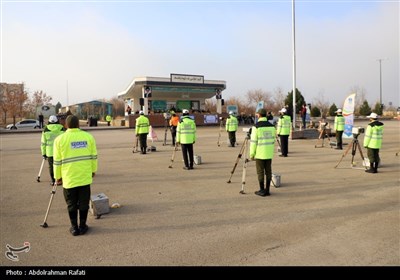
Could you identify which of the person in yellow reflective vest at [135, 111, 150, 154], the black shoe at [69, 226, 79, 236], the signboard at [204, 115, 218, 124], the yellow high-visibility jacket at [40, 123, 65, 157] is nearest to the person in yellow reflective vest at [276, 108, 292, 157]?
the person in yellow reflective vest at [135, 111, 150, 154]

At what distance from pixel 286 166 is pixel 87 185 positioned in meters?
7.82

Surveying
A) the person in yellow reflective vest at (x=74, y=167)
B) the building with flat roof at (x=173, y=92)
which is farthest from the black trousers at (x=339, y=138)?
the building with flat roof at (x=173, y=92)

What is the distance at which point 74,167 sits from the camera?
5.05 m

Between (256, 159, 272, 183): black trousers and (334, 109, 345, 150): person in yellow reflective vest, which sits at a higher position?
(334, 109, 345, 150): person in yellow reflective vest

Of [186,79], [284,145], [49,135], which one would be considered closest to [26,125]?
[186,79]

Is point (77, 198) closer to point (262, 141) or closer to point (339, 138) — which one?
point (262, 141)

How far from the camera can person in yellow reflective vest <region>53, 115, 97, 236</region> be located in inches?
198

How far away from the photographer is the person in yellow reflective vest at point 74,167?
16.5ft

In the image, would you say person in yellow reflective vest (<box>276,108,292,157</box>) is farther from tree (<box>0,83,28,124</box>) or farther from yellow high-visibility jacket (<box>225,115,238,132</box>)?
tree (<box>0,83,28,124</box>)

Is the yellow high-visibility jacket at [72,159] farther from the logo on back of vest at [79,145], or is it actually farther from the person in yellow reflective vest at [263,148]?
the person in yellow reflective vest at [263,148]

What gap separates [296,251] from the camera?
4.39 meters

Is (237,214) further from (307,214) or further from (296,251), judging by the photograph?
(296,251)
